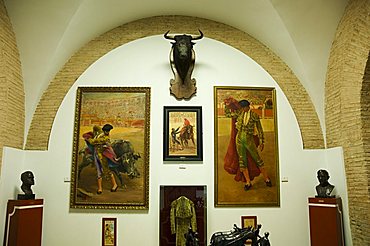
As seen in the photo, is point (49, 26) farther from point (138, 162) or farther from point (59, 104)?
point (138, 162)

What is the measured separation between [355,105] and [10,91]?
5509 millimetres

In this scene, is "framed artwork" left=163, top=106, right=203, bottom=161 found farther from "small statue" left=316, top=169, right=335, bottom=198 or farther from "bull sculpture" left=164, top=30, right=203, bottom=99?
"small statue" left=316, top=169, right=335, bottom=198

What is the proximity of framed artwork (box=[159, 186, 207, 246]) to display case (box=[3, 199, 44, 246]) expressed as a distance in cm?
201

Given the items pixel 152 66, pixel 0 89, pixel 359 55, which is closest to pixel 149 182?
pixel 152 66

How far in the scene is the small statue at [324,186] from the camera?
613cm

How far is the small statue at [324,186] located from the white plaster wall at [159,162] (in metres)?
0.20

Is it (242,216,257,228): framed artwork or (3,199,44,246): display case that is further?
(242,216,257,228): framed artwork

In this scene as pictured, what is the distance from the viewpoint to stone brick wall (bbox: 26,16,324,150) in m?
6.70

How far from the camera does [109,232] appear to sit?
248 inches

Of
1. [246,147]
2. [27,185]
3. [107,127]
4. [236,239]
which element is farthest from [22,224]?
[246,147]

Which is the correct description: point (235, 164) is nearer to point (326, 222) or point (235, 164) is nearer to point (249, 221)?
point (249, 221)

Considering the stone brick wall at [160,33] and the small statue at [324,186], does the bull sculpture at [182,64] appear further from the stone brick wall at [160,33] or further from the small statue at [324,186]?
the small statue at [324,186]

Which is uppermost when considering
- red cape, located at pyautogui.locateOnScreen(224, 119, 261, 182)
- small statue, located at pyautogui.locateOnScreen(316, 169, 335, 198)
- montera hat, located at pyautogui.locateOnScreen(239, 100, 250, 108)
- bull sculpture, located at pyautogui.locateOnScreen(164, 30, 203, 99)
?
bull sculpture, located at pyautogui.locateOnScreen(164, 30, 203, 99)

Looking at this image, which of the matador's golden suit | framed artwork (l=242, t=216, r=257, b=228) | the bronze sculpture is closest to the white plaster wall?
framed artwork (l=242, t=216, r=257, b=228)
